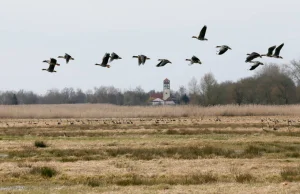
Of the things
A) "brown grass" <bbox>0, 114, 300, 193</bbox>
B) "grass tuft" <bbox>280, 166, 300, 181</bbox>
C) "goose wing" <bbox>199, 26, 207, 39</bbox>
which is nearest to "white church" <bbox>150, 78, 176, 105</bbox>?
"brown grass" <bbox>0, 114, 300, 193</bbox>

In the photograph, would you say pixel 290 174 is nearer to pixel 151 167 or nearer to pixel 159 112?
pixel 151 167

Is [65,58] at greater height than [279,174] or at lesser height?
greater

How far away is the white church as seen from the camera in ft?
557

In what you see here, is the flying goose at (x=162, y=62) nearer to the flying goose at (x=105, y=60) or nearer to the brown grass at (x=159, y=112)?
the flying goose at (x=105, y=60)

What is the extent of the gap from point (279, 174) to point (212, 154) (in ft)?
22.7

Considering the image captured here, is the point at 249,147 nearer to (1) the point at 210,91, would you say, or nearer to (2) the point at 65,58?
(2) the point at 65,58

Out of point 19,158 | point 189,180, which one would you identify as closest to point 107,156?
point 19,158

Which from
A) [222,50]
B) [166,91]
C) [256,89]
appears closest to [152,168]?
[222,50]

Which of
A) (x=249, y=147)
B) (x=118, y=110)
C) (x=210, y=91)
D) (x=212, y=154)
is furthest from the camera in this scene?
(x=210, y=91)

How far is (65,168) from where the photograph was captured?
20781 mm

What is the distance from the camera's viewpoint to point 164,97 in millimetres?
171125

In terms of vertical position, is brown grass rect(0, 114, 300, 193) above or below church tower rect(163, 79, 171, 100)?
below

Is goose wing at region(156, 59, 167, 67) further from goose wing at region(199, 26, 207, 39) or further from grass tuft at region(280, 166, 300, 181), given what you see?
grass tuft at region(280, 166, 300, 181)

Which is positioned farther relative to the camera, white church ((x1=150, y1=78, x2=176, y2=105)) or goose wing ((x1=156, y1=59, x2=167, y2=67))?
white church ((x1=150, y1=78, x2=176, y2=105))
